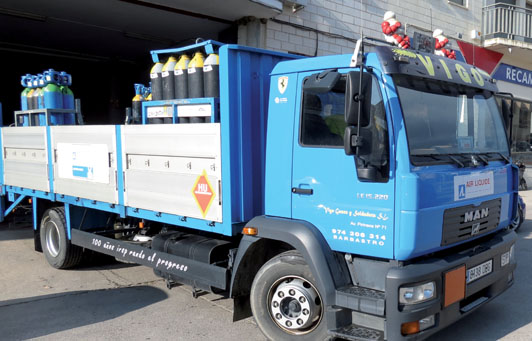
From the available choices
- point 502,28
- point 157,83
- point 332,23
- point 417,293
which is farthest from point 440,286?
point 502,28

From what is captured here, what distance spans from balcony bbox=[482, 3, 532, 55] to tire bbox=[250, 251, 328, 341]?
1561 cm

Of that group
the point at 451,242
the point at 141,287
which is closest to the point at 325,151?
the point at 451,242

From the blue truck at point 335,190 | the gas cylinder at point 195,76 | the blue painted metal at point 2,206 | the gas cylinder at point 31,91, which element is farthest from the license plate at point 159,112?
the blue painted metal at point 2,206

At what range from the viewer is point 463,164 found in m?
3.54

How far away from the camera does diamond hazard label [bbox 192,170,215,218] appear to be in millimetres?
4047

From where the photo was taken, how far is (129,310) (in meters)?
4.77

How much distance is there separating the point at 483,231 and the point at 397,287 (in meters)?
1.24

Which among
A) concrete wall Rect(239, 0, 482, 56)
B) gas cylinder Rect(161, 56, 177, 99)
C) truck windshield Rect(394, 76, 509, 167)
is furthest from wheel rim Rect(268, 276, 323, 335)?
concrete wall Rect(239, 0, 482, 56)

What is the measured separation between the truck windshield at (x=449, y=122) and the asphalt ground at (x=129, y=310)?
160cm

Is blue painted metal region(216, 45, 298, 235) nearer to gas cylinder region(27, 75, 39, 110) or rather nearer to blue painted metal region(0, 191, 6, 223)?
gas cylinder region(27, 75, 39, 110)

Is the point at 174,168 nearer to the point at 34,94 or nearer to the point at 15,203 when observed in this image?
the point at 34,94

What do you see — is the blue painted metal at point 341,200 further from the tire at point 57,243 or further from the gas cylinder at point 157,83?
the tire at point 57,243

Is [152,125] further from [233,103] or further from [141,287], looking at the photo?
[141,287]

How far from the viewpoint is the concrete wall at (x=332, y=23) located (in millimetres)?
10479
